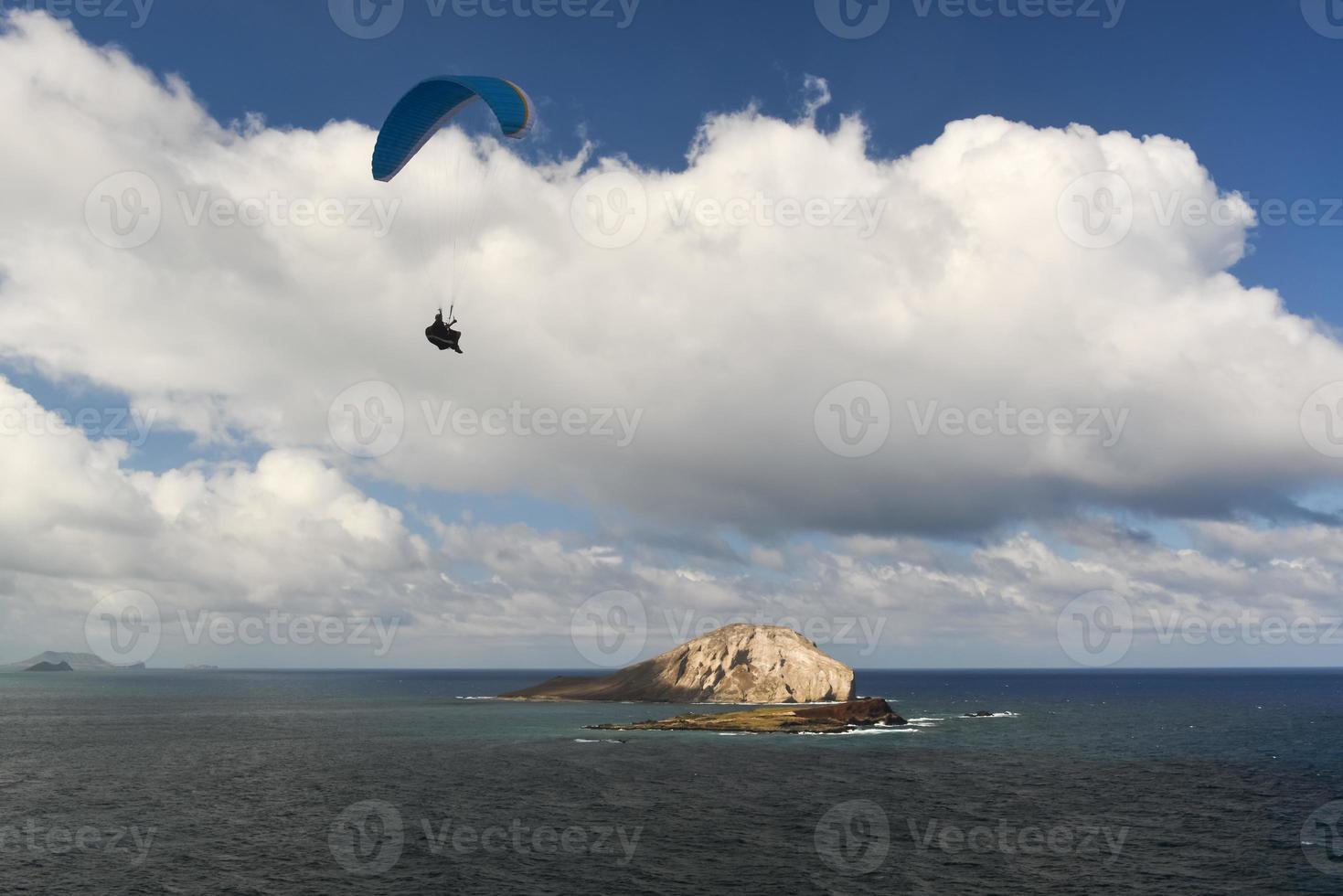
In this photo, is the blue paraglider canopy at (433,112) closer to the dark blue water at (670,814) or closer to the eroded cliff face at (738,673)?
the dark blue water at (670,814)

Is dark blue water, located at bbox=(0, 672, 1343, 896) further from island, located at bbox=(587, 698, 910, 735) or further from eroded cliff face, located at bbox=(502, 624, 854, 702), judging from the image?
eroded cliff face, located at bbox=(502, 624, 854, 702)

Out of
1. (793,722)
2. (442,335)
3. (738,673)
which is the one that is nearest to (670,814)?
(442,335)

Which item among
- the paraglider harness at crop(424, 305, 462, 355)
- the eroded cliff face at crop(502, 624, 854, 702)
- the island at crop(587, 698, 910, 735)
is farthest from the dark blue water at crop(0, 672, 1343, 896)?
the eroded cliff face at crop(502, 624, 854, 702)

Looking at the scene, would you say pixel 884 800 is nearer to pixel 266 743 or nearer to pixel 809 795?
pixel 809 795

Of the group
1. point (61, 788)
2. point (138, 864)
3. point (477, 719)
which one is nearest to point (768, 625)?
point (477, 719)

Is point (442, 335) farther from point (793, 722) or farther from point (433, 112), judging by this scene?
point (793, 722)

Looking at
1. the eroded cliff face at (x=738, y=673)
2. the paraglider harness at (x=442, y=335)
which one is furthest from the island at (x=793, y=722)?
the paraglider harness at (x=442, y=335)
